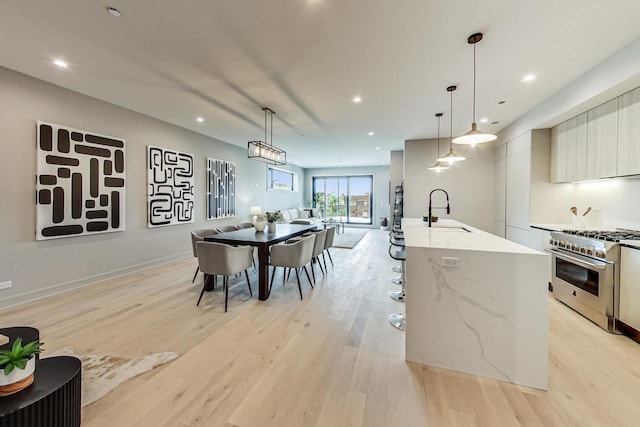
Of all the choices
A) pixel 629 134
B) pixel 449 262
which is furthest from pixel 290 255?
pixel 629 134

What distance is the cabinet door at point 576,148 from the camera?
11.5 ft

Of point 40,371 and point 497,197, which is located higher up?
point 497,197

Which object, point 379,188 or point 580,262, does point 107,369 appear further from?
point 379,188

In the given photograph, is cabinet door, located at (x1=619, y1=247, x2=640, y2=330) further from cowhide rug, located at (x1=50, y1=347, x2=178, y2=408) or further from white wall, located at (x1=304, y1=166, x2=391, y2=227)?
white wall, located at (x1=304, y1=166, x2=391, y2=227)

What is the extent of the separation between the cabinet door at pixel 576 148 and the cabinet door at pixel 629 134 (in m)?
0.63

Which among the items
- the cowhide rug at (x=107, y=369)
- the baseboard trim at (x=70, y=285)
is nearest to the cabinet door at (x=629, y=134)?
the cowhide rug at (x=107, y=369)

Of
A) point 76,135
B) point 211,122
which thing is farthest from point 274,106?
point 76,135

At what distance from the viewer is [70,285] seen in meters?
3.71

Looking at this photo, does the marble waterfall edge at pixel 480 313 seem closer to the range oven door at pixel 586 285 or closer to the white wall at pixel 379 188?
the range oven door at pixel 586 285

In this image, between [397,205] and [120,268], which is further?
[397,205]

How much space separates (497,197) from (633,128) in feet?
11.1

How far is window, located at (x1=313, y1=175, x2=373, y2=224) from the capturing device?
39.9 ft

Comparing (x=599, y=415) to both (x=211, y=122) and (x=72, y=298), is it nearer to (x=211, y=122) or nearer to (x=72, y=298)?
(x=72, y=298)

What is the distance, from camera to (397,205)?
9227mm
